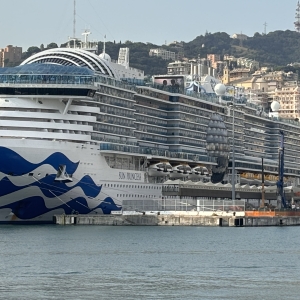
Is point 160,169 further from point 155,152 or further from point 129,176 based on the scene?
point 129,176

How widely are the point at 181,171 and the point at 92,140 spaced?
14295 mm

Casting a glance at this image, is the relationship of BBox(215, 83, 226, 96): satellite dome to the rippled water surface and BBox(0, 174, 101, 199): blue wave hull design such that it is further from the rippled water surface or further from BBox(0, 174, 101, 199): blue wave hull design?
the rippled water surface

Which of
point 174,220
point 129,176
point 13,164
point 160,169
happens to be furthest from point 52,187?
point 160,169

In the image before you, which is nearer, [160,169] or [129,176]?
[129,176]

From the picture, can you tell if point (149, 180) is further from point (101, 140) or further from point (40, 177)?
point (40, 177)

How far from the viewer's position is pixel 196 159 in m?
89.2

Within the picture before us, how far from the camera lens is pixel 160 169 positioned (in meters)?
82.3

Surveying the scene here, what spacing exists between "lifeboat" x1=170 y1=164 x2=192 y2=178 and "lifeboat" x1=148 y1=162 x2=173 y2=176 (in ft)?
4.20

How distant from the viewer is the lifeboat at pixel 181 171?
85.0 meters

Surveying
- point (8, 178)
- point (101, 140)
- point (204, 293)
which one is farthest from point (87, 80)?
point (204, 293)

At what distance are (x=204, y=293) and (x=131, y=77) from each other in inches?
2109

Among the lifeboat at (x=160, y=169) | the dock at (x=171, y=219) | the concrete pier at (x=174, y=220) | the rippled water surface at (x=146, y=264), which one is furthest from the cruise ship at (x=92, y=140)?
the rippled water surface at (x=146, y=264)

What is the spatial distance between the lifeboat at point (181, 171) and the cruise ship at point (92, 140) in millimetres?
101

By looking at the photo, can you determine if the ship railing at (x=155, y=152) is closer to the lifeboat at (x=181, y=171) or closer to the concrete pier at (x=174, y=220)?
the lifeboat at (x=181, y=171)
